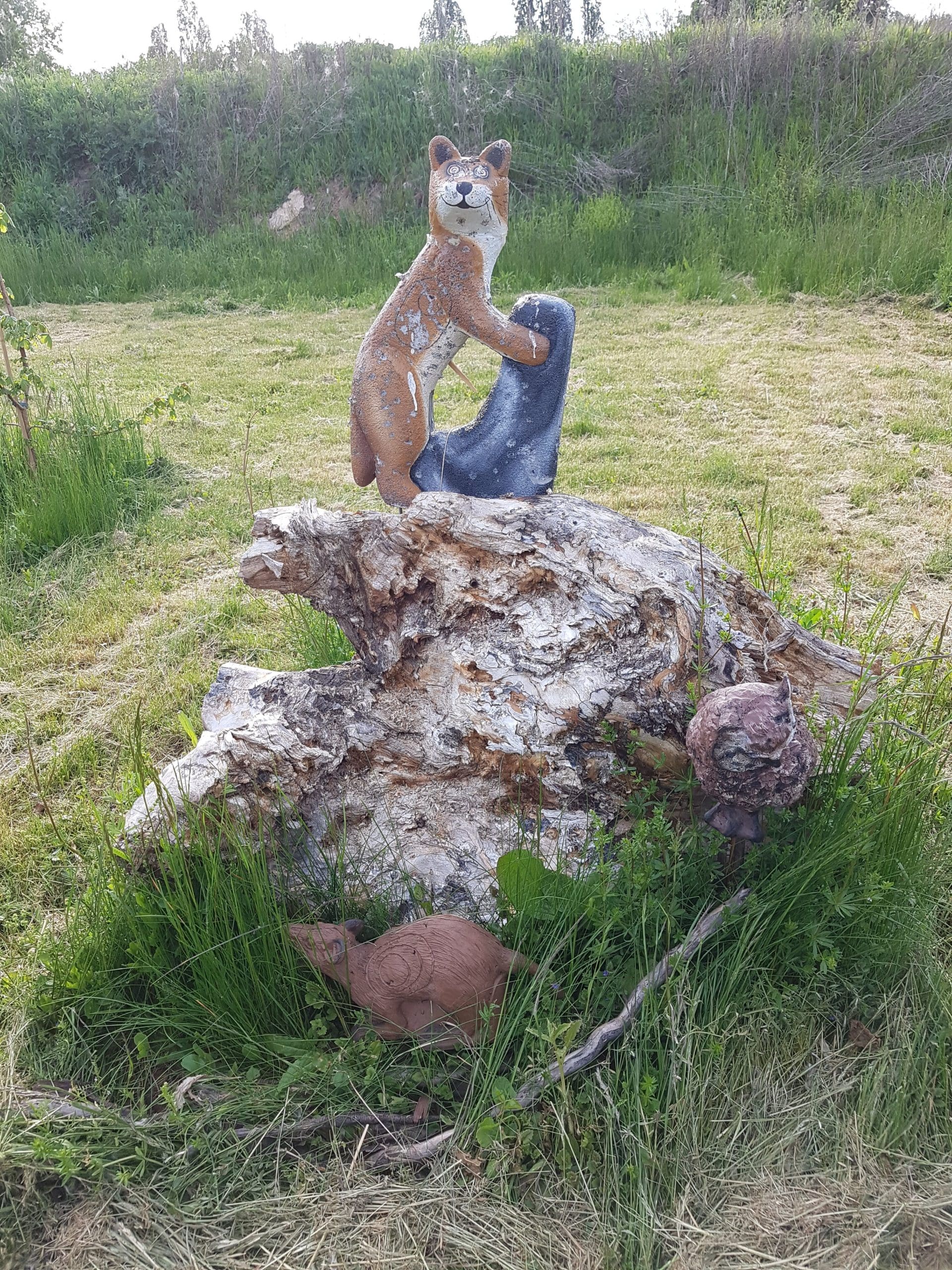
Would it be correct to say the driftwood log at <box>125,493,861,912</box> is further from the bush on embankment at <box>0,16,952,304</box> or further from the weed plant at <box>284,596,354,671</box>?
the bush on embankment at <box>0,16,952,304</box>

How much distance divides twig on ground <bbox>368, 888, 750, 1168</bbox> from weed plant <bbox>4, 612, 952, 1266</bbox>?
0.04 metres

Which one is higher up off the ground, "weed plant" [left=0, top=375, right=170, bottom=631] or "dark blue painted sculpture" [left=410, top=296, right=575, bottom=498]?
"dark blue painted sculpture" [left=410, top=296, right=575, bottom=498]

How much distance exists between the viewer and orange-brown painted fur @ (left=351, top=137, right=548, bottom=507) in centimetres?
302

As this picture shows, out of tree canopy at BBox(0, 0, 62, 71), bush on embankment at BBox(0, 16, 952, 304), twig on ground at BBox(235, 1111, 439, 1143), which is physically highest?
tree canopy at BBox(0, 0, 62, 71)

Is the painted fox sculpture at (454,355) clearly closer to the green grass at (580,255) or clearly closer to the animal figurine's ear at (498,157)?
the animal figurine's ear at (498,157)

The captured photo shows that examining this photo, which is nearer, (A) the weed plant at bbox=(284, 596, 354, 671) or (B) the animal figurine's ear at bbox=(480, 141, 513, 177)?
(B) the animal figurine's ear at bbox=(480, 141, 513, 177)

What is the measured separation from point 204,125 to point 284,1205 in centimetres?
1367

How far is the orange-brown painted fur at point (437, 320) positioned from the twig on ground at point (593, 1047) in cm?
175

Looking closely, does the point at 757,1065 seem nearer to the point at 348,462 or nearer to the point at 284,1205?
the point at 284,1205

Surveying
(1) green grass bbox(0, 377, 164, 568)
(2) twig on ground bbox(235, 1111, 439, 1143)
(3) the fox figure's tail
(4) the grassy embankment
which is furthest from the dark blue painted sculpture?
(1) green grass bbox(0, 377, 164, 568)

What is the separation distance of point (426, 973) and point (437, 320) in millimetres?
2084

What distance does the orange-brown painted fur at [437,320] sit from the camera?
9.91 ft

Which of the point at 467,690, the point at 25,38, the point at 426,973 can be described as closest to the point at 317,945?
the point at 426,973

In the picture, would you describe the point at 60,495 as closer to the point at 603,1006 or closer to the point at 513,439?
the point at 513,439
